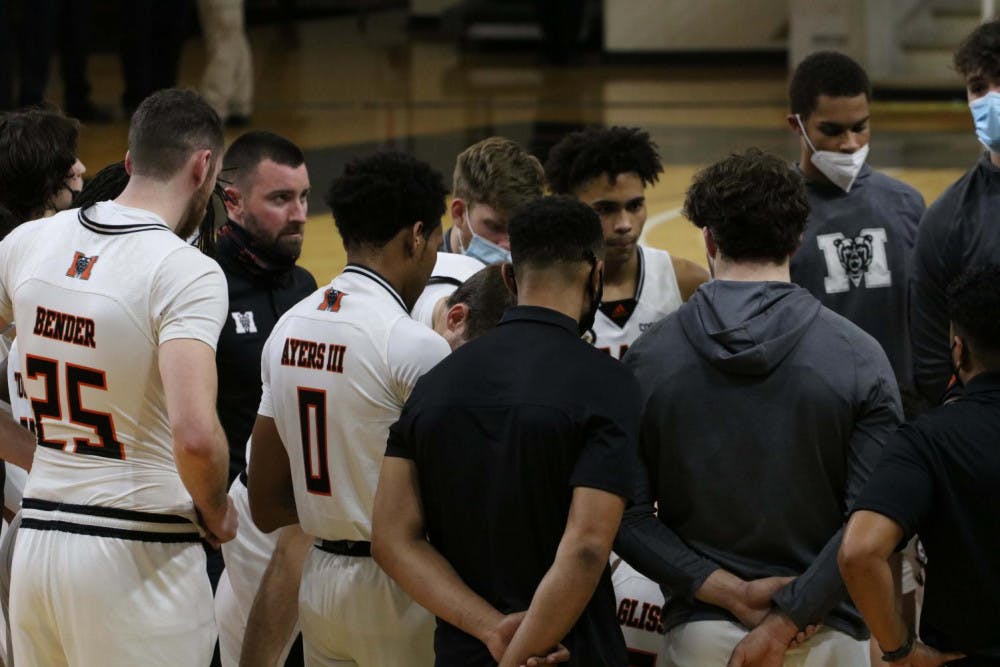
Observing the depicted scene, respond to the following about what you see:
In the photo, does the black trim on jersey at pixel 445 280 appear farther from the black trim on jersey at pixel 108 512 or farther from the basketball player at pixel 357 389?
the black trim on jersey at pixel 108 512

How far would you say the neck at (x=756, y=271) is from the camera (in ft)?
11.1

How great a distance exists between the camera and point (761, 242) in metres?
3.36

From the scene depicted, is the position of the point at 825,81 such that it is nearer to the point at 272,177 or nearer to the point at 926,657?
the point at 272,177

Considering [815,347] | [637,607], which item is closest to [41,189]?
[637,607]

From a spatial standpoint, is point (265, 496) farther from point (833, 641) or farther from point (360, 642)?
point (833, 641)

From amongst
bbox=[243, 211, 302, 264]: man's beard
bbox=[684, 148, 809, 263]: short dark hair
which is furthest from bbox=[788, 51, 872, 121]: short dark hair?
bbox=[243, 211, 302, 264]: man's beard

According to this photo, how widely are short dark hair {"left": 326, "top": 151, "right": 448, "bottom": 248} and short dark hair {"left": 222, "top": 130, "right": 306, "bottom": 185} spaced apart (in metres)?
1.40

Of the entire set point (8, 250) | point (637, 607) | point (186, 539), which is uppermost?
point (8, 250)

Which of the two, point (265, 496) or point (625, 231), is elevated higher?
point (625, 231)

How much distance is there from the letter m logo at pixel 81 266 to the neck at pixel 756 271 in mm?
1519

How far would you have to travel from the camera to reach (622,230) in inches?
189

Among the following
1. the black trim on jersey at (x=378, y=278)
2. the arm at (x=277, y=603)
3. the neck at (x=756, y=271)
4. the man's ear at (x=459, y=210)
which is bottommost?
the arm at (x=277, y=603)

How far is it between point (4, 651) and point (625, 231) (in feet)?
7.85

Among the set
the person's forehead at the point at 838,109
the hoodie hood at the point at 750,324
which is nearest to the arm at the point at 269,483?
the hoodie hood at the point at 750,324
